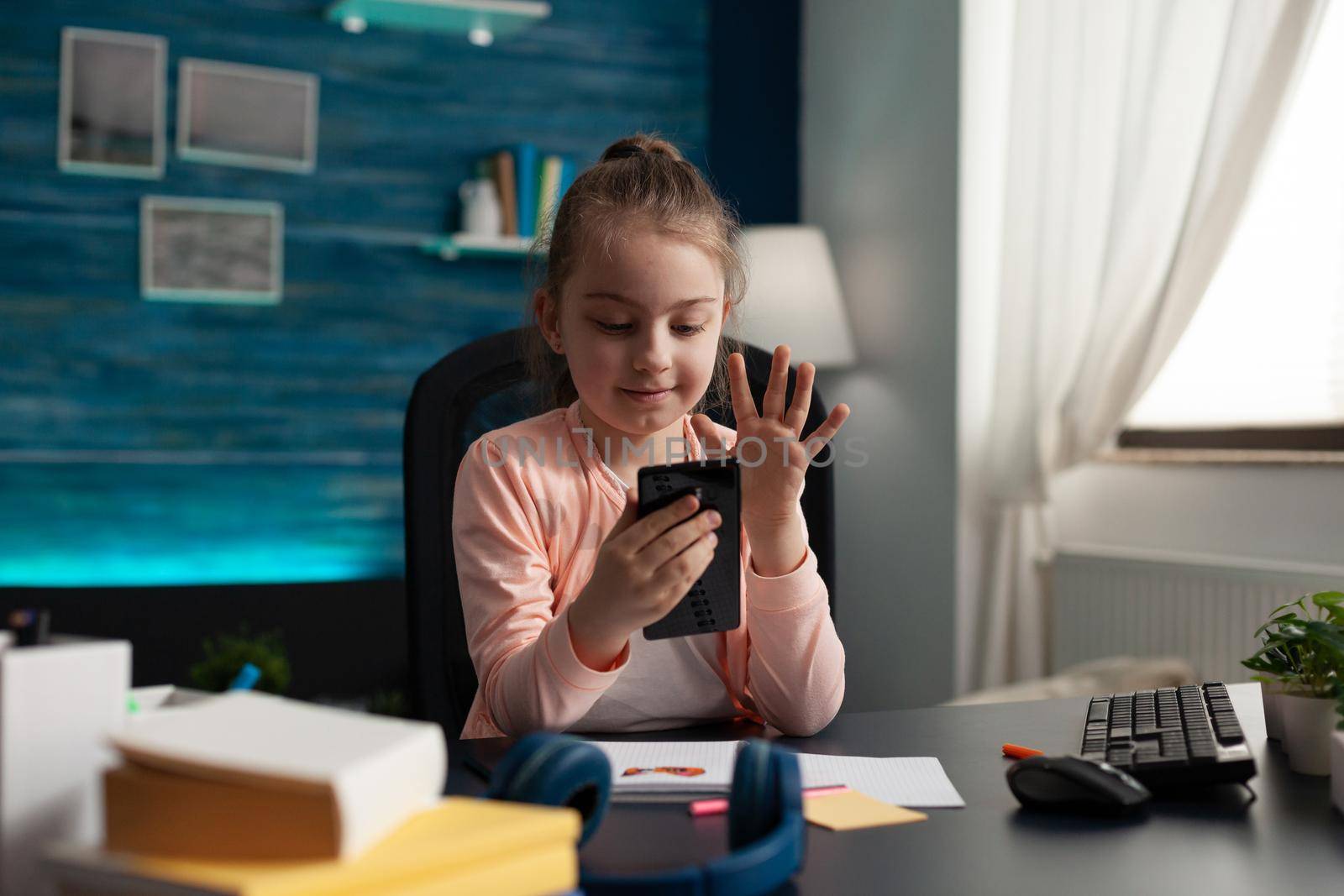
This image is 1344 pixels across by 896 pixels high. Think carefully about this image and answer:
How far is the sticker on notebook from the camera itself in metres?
0.80

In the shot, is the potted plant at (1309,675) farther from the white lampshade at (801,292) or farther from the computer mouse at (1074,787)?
the white lampshade at (801,292)

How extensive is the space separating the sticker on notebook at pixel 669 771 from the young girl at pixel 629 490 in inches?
4.7

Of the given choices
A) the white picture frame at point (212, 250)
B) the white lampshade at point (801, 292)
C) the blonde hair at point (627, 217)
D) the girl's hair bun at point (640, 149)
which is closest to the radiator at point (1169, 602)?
the white lampshade at point (801, 292)

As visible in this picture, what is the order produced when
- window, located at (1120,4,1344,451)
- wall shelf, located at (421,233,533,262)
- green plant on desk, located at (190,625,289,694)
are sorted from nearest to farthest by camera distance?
window, located at (1120,4,1344,451)
green plant on desk, located at (190,625,289,694)
wall shelf, located at (421,233,533,262)

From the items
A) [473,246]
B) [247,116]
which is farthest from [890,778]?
[247,116]

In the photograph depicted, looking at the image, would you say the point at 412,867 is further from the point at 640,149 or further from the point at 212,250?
the point at 212,250

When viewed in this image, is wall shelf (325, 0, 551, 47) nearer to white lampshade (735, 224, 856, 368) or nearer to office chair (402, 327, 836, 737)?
white lampshade (735, 224, 856, 368)

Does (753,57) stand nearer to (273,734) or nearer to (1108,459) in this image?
(1108,459)

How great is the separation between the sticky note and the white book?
0.32 meters

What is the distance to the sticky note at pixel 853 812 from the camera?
0.72 metres

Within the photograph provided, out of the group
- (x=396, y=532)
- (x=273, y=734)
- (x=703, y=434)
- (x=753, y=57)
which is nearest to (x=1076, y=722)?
(x=703, y=434)

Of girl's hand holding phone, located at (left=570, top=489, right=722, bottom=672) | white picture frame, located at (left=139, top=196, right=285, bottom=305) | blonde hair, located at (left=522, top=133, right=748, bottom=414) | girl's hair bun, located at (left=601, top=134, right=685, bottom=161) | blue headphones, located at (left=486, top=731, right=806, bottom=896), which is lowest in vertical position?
blue headphones, located at (left=486, top=731, right=806, bottom=896)

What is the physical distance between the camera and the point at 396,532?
336 centimetres

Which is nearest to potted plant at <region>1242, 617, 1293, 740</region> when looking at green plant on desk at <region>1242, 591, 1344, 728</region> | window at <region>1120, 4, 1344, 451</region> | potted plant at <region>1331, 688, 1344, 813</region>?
green plant on desk at <region>1242, 591, 1344, 728</region>
